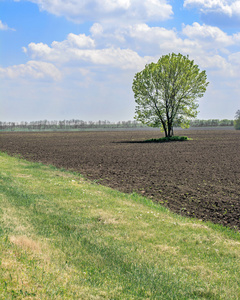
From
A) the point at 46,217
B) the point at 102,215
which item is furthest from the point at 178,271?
the point at 46,217

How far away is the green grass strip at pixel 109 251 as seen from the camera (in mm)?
6156

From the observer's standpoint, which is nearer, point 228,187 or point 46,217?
point 46,217

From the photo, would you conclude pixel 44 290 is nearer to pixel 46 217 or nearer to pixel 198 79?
pixel 46 217

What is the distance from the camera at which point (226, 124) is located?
195500 mm

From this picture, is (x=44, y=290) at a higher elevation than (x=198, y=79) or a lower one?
lower

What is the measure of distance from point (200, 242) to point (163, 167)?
14.8 metres

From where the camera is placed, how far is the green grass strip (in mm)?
6156

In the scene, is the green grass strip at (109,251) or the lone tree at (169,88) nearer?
the green grass strip at (109,251)

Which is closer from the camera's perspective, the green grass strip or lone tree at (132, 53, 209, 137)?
the green grass strip

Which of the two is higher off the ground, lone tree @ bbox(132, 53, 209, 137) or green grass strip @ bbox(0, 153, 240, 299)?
lone tree @ bbox(132, 53, 209, 137)

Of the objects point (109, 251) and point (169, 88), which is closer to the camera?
point (109, 251)

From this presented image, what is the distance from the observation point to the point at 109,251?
7.96 m

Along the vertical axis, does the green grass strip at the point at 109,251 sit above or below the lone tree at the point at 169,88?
below

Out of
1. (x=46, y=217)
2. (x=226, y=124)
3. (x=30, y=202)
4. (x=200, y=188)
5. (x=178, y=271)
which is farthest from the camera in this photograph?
(x=226, y=124)
